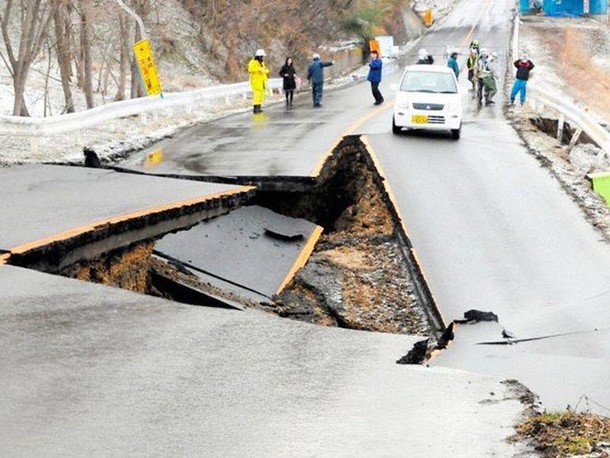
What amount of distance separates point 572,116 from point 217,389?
18301 mm

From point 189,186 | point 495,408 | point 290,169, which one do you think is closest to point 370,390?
point 495,408

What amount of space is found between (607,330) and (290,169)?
26.0 ft

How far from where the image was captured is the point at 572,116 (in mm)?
22875

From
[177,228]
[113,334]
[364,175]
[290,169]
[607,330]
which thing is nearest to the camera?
[113,334]

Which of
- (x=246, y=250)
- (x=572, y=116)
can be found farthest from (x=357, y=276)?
(x=572, y=116)

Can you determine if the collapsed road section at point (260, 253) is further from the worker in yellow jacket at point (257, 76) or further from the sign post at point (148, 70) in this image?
the worker in yellow jacket at point (257, 76)

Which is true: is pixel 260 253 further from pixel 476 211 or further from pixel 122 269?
pixel 476 211

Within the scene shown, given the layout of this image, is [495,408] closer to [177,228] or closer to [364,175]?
[177,228]

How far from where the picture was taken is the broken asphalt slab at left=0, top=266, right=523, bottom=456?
5.61m

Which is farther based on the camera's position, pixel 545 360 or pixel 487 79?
pixel 487 79

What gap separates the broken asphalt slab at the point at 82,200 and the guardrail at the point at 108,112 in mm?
2481

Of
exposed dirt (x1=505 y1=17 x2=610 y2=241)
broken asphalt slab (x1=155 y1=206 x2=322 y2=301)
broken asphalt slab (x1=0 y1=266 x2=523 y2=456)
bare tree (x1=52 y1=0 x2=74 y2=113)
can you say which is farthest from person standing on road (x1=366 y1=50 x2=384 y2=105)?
broken asphalt slab (x1=0 y1=266 x2=523 y2=456)

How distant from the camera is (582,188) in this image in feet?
56.9

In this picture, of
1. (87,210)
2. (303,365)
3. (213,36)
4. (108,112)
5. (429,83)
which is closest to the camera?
(303,365)
